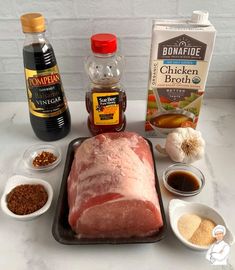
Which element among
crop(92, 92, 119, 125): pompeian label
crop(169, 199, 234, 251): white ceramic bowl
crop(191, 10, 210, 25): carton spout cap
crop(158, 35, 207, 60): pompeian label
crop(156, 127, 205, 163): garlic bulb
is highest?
crop(191, 10, 210, 25): carton spout cap

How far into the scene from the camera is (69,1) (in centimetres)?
82

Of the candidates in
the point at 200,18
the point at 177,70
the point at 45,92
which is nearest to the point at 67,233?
the point at 45,92

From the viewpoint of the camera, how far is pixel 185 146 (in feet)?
2.48

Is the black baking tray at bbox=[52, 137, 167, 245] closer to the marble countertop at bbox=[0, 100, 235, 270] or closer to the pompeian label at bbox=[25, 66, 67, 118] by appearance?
the marble countertop at bbox=[0, 100, 235, 270]

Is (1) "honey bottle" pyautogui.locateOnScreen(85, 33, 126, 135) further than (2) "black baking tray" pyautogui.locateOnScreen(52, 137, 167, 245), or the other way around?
(1) "honey bottle" pyautogui.locateOnScreen(85, 33, 126, 135)

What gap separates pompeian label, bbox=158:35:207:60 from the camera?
2.23 feet

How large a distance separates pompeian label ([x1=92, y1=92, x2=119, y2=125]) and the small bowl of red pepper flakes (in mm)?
151

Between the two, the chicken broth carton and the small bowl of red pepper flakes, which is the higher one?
the chicken broth carton

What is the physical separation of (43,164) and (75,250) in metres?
0.27

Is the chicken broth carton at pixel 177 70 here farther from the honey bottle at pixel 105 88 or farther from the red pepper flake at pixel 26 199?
the red pepper flake at pixel 26 199

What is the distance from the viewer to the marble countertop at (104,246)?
560 millimetres
